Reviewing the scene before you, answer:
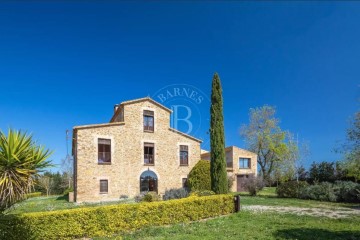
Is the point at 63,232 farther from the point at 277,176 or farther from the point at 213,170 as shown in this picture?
the point at 277,176

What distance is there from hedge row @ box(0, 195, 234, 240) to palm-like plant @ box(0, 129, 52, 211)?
5.23 feet

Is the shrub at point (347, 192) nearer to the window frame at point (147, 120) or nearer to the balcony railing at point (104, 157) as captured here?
the window frame at point (147, 120)

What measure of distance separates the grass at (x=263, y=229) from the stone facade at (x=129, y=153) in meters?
14.9

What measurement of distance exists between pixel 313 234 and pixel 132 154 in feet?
65.1

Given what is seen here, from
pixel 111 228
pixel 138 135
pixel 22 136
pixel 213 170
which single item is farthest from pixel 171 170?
pixel 22 136

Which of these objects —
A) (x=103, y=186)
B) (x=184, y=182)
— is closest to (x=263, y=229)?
(x=103, y=186)

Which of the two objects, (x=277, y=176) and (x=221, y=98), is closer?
(x=221, y=98)

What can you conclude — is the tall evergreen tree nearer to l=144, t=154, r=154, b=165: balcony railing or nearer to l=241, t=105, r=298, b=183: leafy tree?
l=144, t=154, r=154, b=165: balcony railing

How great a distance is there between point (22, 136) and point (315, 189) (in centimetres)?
2308

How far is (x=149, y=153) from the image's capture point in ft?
92.7

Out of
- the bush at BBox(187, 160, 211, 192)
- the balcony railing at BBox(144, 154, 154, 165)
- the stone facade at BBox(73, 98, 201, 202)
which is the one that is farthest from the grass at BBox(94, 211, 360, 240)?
the balcony railing at BBox(144, 154, 154, 165)

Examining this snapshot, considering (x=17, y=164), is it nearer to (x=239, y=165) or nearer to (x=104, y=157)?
(x=104, y=157)

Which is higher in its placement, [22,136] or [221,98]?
[221,98]

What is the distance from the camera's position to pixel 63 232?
9.48 meters
